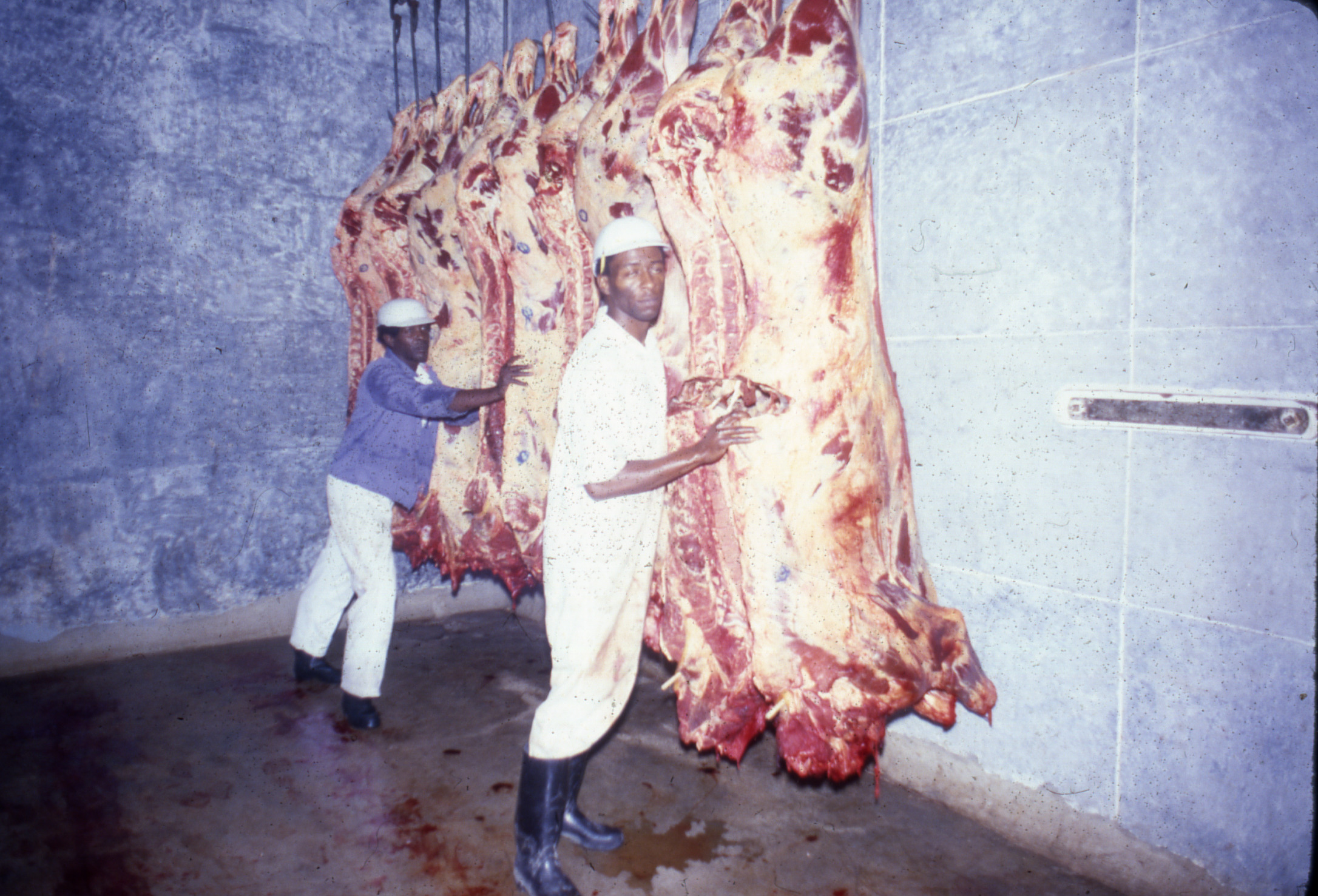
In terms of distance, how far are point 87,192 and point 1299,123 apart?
4762 millimetres

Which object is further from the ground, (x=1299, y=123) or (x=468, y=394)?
(x=1299, y=123)

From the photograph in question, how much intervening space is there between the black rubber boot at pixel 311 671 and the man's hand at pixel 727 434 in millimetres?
2785

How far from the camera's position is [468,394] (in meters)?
2.97

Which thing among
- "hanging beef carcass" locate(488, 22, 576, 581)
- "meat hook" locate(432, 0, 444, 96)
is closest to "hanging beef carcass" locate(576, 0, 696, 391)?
"hanging beef carcass" locate(488, 22, 576, 581)

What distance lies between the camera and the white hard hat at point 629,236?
207 cm

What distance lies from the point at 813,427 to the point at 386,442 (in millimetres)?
2194

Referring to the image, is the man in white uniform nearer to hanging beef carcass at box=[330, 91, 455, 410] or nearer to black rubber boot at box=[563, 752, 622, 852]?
black rubber boot at box=[563, 752, 622, 852]

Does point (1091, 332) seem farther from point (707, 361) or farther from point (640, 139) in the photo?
point (640, 139)

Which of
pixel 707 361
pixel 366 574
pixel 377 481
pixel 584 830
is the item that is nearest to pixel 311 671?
pixel 366 574

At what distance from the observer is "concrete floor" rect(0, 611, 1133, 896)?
2.26 m

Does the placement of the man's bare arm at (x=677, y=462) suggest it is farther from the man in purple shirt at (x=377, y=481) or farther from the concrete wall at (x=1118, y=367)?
the man in purple shirt at (x=377, y=481)

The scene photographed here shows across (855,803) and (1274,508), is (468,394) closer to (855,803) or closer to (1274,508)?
(855,803)

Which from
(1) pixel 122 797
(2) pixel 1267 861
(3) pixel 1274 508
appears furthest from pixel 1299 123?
(1) pixel 122 797

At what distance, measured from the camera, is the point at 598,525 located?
2.08 m
